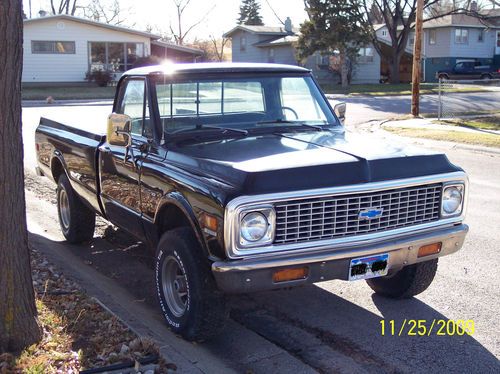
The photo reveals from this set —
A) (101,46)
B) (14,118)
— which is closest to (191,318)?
(14,118)

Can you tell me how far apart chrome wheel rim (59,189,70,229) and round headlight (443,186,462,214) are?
13.8ft

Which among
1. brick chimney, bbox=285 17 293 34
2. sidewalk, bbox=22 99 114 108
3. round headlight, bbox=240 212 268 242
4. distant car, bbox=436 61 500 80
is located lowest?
round headlight, bbox=240 212 268 242

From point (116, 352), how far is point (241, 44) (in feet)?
176

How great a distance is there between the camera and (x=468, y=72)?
5028 cm

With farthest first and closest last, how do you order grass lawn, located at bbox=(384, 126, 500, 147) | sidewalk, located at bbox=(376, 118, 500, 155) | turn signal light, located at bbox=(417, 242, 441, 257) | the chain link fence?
the chain link fence → grass lawn, located at bbox=(384, 126, 500, 147) → sidewalk, located at bbox=(376, 118, 500, 155) → turn signal light, located at bbox=(417, 242, 441, 257)

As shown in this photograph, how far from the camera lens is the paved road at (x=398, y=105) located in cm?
2238

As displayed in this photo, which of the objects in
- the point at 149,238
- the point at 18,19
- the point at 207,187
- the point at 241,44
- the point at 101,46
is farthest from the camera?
the point at 241,44

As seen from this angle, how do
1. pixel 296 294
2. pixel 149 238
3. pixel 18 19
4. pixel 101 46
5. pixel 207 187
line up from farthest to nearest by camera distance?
pixel 101 46, pixel 296 294, pixel 149 238, pixel 207 187, pixel 18 19

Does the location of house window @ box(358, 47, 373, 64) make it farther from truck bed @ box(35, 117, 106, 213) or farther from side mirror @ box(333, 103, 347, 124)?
side mirror @ box(333, 103, 347, 124)

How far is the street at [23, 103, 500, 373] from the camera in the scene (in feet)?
13.5

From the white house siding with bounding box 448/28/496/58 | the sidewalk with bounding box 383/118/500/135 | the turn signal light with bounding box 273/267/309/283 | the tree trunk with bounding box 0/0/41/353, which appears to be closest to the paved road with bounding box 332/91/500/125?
the sidewalk with bounding box 383/118/500/135

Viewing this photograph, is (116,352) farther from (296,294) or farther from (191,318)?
(296,294)

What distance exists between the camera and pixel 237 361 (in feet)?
13.6
